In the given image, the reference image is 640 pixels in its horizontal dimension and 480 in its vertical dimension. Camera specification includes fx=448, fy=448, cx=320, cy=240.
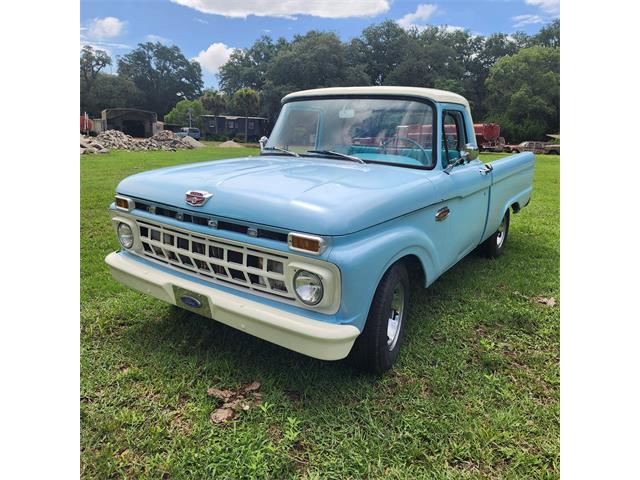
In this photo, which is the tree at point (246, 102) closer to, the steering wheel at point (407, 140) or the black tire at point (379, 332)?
the steering wheel at point (407, 140)

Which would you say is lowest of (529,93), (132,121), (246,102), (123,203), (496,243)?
(496,243)

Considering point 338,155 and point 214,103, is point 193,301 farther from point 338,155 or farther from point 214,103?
point 214,103

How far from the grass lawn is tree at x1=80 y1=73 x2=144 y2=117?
57739 millimetres

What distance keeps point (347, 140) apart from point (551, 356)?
7.52 ft

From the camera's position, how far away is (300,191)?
2.58m

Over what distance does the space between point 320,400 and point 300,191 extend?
128 cm

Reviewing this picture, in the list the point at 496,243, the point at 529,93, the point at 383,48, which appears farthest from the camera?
the point at 383,48

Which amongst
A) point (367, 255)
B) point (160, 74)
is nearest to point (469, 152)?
point (367, 255)

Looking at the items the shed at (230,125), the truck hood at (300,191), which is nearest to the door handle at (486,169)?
the truck hood at (300,191)

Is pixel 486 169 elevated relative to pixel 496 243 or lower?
elevated

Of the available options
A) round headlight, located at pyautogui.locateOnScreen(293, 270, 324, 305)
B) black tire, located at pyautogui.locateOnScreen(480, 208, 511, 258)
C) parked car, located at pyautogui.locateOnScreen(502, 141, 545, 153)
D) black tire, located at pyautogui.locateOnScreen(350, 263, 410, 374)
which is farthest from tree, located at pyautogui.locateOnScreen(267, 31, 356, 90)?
round headlight, located at pyautogui.locateOnScreen(293, 270, 324, 305)

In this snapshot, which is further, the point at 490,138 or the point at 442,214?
the point at 490,138

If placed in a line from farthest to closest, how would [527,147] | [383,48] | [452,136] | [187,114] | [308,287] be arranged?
[187,114], [383,48], [527,147], [452,136], [308,287]

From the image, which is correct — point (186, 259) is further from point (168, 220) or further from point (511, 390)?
point (511, 390)
